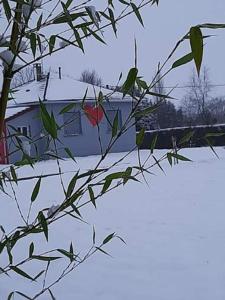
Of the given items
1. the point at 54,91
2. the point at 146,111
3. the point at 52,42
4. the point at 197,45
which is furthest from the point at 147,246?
the point at 54,91

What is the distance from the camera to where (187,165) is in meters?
13.1

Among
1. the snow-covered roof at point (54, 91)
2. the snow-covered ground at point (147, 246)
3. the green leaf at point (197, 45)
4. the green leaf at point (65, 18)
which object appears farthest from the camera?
the snow-covered roof at point (54, 91)

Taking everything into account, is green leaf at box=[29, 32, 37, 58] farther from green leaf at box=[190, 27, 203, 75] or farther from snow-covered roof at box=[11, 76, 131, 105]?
snow-covered roof at box=[11, 76, 131, 105]

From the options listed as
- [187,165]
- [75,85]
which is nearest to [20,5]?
[187,165]

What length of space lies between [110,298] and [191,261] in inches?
41.9

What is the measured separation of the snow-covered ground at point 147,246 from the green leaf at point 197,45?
9.21 feet

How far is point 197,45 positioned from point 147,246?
3975 mm

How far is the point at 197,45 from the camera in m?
0.77

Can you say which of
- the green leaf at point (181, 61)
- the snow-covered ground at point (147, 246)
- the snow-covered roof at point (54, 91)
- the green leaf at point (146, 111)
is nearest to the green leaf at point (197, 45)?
the green leaf at point (181, 61)

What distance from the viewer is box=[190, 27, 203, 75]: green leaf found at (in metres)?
0.76

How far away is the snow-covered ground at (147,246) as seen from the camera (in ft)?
11.3

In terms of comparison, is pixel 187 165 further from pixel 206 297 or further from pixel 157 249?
pixel 206 297

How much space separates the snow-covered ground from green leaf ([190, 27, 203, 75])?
9.21 ft

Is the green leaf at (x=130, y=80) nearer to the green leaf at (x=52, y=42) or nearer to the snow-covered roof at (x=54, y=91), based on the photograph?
the green leaf at (x=52, y=42)
